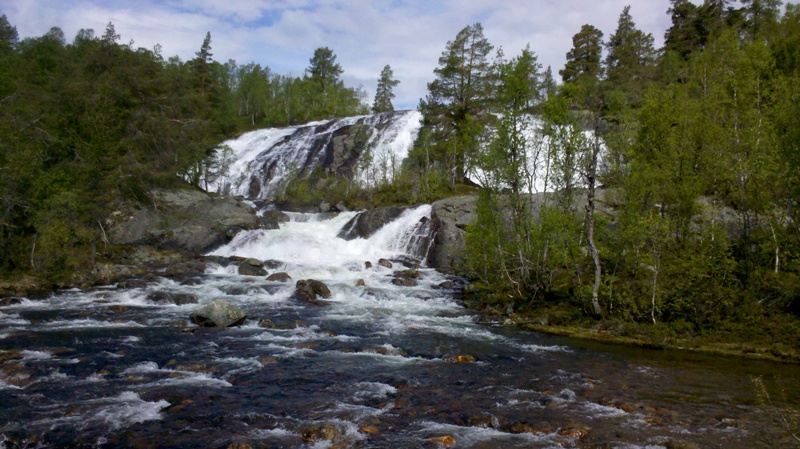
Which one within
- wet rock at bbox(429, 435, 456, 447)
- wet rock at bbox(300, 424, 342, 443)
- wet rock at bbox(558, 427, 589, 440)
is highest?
wet rock at bbox(558, 427, 589, 440)

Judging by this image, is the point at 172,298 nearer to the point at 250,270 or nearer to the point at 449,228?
the point at 250,270

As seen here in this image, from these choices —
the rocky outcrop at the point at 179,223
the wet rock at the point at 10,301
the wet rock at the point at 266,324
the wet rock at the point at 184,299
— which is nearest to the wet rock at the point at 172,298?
the wet rock at the point at 184,299

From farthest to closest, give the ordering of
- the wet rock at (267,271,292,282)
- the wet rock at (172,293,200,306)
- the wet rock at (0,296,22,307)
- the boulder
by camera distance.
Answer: the boulder, the wet rock at (267,271,292,282), the wet rock at (172,293,200,306), the wet rock at (0,296,22,307)

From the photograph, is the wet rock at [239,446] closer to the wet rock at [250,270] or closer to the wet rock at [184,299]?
the wet rock at [184,299]

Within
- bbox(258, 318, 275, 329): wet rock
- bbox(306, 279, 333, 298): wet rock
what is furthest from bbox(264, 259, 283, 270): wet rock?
bbox(258, 318, 275, 329): wet rock

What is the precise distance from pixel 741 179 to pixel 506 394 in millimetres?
13519

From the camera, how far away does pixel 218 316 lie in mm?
15859

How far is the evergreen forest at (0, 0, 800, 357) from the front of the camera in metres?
15.4

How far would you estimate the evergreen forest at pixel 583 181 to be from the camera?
15.4m

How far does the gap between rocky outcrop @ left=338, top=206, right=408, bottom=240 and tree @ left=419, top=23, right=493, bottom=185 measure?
8.49m

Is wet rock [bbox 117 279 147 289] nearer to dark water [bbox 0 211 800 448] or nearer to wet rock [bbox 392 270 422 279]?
dark water [bbox 0 211 800 448]

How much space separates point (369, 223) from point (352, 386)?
2313cm

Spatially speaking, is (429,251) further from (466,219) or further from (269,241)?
(269,241)

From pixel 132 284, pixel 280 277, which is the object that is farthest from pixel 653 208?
pixel 132 284
